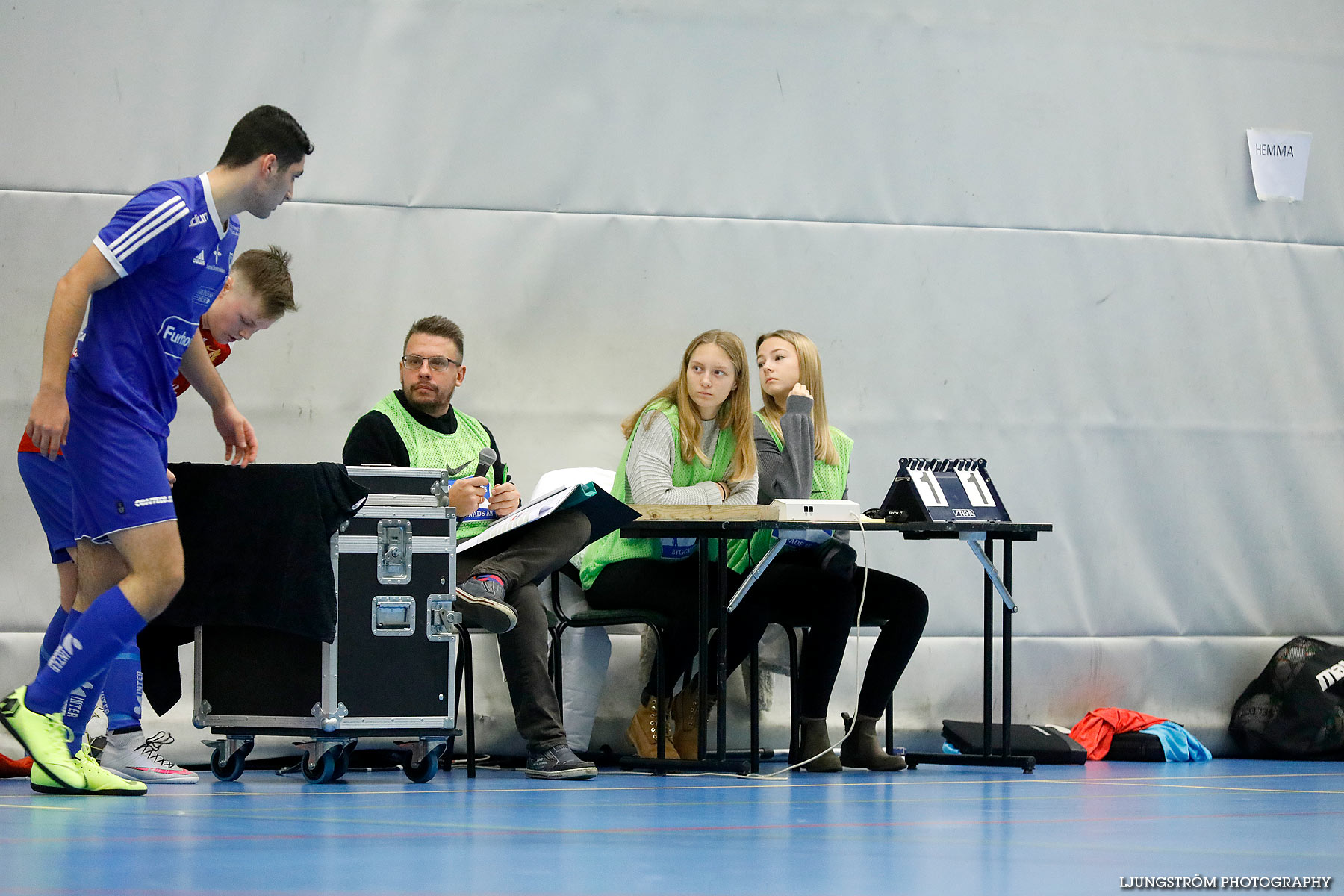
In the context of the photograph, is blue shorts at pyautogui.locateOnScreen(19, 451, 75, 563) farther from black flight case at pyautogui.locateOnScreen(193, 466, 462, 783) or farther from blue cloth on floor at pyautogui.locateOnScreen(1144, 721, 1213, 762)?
blue cloth on floor at pyautogui.locateOnScreen(1144, 721, 1213, 762)

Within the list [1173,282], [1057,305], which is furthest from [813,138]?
[1173,282]

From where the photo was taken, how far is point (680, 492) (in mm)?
3781

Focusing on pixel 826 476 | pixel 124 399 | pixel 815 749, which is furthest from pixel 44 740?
pixel 826 476

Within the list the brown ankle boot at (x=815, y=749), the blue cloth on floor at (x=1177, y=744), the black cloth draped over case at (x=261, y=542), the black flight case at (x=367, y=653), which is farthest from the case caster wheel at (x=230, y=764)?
the blue cloth on floor at (x=1177, y=744)

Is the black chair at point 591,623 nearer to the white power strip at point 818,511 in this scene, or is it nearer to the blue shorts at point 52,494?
the white power strip at point 818,511

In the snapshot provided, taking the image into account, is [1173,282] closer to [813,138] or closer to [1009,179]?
[1009,179]

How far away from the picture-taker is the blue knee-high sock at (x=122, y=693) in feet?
10.5

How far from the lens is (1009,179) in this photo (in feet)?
15.7

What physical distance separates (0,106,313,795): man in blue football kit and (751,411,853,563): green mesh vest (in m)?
1.66

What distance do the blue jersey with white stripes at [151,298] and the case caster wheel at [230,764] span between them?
0.84m

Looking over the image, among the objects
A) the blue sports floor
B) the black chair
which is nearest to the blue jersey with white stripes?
the blue sports floor

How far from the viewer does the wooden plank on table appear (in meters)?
3.45

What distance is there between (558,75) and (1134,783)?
106 inches

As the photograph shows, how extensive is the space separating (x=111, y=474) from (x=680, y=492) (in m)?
1.54
